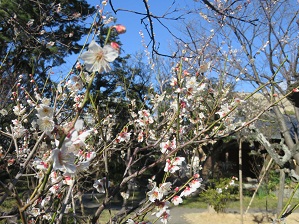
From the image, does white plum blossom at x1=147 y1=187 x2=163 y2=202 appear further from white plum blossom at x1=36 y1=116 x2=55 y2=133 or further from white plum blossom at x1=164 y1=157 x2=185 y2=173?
white plum blossom at x1=36 y1=116 x2=55 y2=133

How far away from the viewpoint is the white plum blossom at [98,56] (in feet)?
2.95

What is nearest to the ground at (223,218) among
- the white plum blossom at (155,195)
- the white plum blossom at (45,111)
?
the white plum blossom at (155,195)

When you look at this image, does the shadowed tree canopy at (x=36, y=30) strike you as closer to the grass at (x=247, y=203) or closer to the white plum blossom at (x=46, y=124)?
the white plum blossom at (x=46, y=124)

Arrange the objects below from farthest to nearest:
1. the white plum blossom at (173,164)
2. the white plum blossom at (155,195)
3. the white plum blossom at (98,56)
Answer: the white plum blossom at (173,164), the white plum blossom at (155,195), the white plum blossom at (98,56)

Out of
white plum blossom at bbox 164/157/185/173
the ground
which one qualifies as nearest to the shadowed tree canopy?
white plum blossom at bbox 164/157/185/173

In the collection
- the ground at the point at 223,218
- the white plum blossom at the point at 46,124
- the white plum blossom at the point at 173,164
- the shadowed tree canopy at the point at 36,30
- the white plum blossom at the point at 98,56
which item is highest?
the shadowed tree canopy at the point at 36,30

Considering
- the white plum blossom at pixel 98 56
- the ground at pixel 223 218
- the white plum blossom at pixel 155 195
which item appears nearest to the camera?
the white plum blossom at pixel 98 56

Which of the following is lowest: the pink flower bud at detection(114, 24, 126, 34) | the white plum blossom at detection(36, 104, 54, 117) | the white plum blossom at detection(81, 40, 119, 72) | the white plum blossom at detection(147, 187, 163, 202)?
the white plum blossom at detection(147, 187, 163, 202)

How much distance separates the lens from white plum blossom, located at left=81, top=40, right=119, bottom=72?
0.90m

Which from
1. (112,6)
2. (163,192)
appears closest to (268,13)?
(112,6)

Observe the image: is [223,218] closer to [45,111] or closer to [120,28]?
[45,111]

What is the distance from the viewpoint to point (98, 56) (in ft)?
3.01

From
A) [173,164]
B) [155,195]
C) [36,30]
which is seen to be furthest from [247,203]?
[155,195]

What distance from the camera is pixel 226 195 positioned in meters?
9.40
